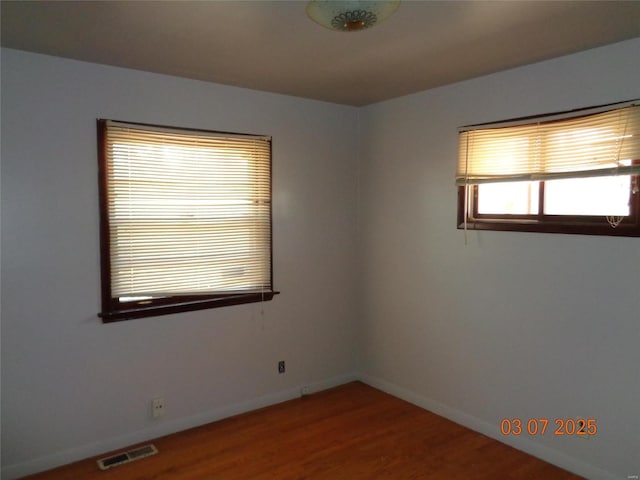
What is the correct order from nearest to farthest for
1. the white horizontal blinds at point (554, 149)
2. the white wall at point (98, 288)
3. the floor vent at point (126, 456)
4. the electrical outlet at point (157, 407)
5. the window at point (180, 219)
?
the white horizontal blinds at point (554, 149), the white wall at point (98, 288), the floor vent at point (126, 456), the window at point (180, 219), the electrical outlet at point (157, 407)

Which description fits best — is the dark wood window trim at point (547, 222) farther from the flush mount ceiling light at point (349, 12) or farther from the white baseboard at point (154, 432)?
the white baseboard at point (154, 432)

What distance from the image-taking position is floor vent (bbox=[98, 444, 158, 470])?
110 inches

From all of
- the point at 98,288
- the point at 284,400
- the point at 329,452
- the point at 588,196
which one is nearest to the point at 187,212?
the point at 98,288

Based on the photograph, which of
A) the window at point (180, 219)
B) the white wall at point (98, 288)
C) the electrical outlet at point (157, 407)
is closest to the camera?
the white wall at point (98, 288)

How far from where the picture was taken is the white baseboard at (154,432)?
268 cm

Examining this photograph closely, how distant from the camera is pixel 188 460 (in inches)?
112

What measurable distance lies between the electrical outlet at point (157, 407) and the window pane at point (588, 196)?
2884 millimetres

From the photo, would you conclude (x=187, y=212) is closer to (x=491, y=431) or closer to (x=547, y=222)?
(x=547, y=222)

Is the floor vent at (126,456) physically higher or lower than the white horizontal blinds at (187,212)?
lower

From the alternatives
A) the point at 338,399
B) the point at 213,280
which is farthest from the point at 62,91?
the point at 338,399

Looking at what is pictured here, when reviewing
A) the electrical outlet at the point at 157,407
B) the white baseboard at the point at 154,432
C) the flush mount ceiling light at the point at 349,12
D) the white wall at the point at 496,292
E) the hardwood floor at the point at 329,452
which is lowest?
the hardwood floor at the point at 329,452

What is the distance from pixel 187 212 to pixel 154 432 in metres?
1.55

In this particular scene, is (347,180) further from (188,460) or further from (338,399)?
(188,460)

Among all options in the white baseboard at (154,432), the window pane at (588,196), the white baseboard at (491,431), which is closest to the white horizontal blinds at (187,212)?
the white baseboard at (154,432)
